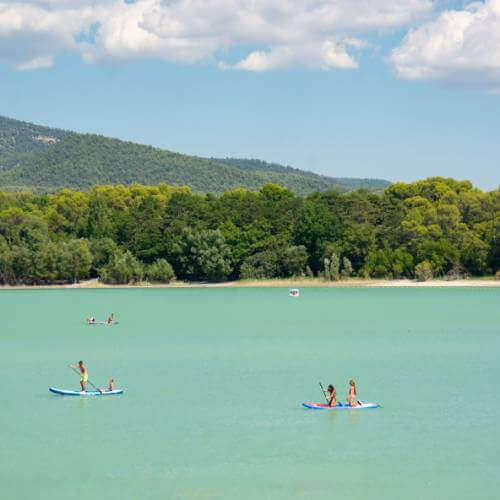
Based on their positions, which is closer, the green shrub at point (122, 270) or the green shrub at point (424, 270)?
the green shrub at point (424, 270)

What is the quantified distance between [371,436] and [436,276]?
9617 centimetres

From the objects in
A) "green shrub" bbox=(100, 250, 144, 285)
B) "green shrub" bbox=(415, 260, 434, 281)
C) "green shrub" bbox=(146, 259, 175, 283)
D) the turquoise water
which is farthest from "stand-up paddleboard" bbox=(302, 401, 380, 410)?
"green shrub" bbox=(100, 250, 144, 285)

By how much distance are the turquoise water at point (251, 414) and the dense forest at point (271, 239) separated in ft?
160

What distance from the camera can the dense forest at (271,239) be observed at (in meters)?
127

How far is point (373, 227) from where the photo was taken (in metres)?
134

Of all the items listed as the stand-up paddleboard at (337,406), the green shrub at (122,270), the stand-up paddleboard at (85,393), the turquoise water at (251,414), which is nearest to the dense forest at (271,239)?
the green shrub at (122,270)

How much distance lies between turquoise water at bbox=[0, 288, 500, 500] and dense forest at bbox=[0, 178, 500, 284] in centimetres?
4864

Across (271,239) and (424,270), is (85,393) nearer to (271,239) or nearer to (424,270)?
(424,270)

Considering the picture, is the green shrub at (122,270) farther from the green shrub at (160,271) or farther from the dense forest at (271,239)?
the green shrub at (160,271)

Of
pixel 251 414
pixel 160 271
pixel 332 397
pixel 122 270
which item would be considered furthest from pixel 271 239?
pixel 251 414

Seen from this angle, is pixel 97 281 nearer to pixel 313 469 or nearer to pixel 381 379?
pixel 381 379

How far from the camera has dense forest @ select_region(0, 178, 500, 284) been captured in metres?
127

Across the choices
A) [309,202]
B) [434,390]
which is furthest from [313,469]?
[309,202]

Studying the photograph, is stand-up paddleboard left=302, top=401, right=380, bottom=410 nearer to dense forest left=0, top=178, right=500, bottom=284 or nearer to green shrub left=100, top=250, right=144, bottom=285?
dense forest left=0, top=178, right=500, bottom=284
